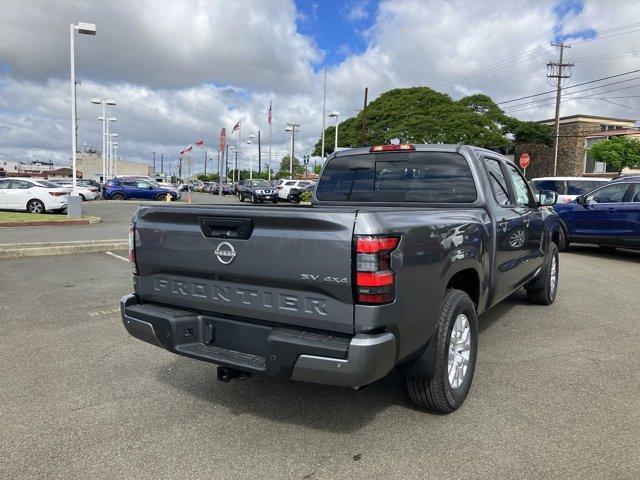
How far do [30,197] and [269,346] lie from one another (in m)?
20.2

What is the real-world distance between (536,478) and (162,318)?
93.2 inches

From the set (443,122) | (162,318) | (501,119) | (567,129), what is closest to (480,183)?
(162,318)

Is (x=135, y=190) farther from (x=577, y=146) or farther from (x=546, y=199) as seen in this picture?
(x=577, y=146)

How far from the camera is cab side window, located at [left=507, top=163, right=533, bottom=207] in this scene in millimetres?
5323

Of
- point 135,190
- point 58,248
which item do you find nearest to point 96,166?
point 135,190

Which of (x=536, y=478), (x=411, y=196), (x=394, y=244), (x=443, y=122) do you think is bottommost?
(x=536, y=478)

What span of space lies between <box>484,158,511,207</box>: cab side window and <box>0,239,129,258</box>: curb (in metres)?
8.69

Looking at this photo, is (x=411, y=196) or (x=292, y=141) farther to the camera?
(x=292, y=141)

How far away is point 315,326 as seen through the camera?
278 cm

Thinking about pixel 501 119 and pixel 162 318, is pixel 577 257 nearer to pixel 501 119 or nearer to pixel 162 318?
pixel 162 318

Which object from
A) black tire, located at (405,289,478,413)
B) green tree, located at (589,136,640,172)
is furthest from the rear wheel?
green tree, located at (589,136,640,172)

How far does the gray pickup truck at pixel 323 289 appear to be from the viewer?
265cm

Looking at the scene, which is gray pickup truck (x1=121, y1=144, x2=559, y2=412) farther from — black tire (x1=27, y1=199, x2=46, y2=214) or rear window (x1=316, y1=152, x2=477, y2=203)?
black tire (x1=27, y1=199, x2=46, y2=214)

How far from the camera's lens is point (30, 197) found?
19.7 m
